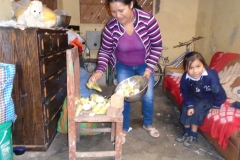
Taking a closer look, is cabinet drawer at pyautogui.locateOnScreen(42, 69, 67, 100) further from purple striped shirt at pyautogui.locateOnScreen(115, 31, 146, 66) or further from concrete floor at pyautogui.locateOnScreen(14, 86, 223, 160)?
purple striped shirt at pyautogui.locateOnScreen(115, 31, 146, 66)

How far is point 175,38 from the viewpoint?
3.84 metres

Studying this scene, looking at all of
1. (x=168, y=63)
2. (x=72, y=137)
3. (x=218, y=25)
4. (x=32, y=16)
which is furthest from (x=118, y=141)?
(x=168, y=63)

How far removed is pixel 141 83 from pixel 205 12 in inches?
95.8

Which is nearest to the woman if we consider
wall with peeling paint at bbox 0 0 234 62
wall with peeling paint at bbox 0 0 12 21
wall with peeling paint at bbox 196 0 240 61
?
wall with peeling paint at bbox 0 0 12 21

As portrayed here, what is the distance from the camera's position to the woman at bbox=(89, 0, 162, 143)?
4.98 feet

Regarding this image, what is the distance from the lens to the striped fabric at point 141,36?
1.52m

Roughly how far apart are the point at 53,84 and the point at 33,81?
277mm

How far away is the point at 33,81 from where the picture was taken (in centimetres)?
144

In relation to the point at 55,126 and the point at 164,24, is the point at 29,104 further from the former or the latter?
the point at 164,24

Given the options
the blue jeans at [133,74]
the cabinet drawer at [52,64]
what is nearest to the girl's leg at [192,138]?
the blue jeans at [133,74]

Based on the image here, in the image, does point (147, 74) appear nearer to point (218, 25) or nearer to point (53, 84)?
point (53, 84)

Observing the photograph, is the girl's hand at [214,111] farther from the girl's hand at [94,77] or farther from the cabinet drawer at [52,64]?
the cabinet drawer at [52,64]

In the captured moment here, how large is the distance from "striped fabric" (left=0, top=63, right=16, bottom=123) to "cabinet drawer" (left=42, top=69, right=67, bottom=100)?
0.99 feet

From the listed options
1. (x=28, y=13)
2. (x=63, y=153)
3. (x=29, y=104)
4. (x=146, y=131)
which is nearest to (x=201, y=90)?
(x=146, y=131)
